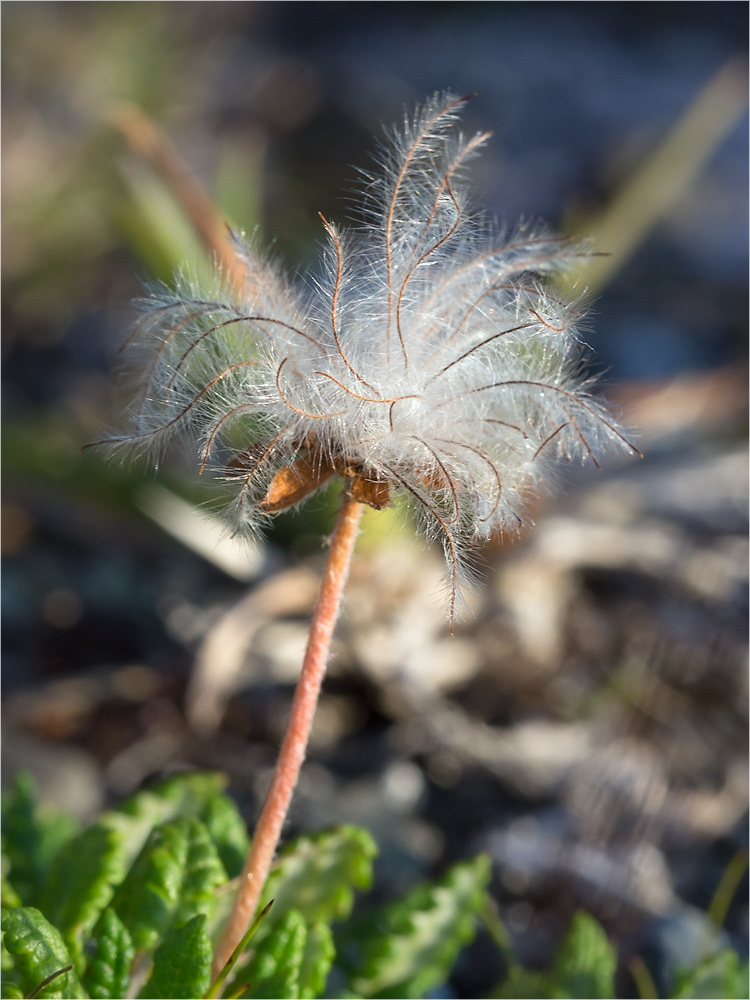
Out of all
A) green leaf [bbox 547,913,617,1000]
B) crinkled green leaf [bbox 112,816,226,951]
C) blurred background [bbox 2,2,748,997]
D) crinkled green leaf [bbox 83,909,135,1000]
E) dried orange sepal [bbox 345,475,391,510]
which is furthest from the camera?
blurred background [bbox 2,2,748,997]

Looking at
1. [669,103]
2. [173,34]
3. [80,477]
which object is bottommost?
[80,477]

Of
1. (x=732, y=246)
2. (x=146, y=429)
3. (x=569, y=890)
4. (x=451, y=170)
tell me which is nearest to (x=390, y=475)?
(x=146, y=429)

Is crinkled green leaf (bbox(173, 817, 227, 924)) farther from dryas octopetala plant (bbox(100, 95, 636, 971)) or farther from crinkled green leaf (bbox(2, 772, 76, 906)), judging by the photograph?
crinkled green leaf (bbox(2, 772, 76, 906))

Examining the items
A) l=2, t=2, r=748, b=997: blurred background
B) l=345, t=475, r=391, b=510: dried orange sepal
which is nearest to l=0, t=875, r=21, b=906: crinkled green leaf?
l=2, t=2, r=748, b=997: blurred background

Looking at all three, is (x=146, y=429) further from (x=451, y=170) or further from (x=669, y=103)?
(x=669, y=103)

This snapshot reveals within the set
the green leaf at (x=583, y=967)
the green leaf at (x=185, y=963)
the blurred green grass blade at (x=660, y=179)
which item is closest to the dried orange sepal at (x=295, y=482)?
the green leaf at (x=185, y=963)

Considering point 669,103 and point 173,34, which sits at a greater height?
point 669,103

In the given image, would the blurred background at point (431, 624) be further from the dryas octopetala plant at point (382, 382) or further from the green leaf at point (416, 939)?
the green leaf at point (416, 939)
